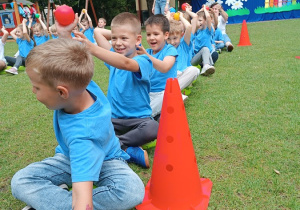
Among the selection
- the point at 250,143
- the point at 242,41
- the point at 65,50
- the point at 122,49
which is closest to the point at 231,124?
the point at 250,143

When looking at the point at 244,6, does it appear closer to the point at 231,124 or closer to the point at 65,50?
the point at 231,124

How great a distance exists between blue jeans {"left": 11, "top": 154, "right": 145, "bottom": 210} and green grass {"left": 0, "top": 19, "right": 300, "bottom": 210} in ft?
0.90

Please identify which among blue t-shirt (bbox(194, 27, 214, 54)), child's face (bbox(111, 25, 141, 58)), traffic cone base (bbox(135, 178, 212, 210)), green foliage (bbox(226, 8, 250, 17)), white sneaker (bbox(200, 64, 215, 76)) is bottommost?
green foliage (bbox(226, 8, 250, 17))

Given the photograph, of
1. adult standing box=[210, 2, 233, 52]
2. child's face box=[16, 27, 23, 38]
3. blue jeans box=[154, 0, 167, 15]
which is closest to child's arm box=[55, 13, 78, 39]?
adult standing box=[210, 2, 233, 52]

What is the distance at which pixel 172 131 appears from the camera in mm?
1908

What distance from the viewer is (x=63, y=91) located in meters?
1.50

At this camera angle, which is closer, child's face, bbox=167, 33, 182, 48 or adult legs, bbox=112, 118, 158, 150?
adult legs, bbox=112, 118, 158, 150

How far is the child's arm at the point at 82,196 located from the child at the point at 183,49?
2.90 meters

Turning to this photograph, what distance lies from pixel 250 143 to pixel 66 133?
1730 millimetres

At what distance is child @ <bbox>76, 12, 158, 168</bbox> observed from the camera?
8.12 ft

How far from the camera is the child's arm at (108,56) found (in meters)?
1.77

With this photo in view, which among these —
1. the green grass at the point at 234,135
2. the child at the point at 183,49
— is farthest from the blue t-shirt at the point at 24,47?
the child at the point at 183,49

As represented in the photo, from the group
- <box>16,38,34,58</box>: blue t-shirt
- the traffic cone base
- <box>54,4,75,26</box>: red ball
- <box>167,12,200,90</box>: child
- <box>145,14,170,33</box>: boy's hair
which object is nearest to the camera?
the traffic cone base

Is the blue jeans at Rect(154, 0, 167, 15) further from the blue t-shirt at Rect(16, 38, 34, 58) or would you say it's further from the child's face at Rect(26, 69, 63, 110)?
the child's face at Rect(26, 69, 63, 110)
